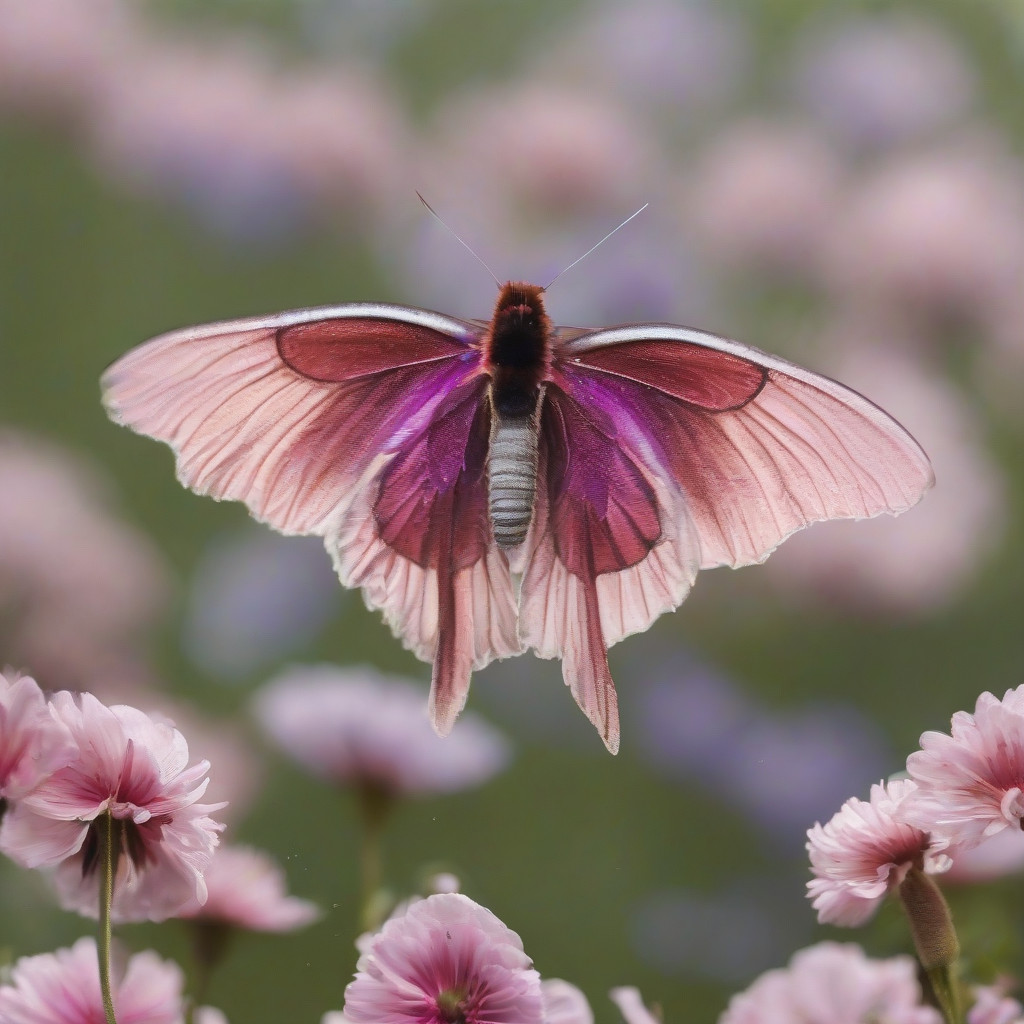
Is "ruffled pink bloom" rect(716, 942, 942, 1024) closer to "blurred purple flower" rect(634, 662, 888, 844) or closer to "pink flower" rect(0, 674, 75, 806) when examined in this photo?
"pink flower" rect(0, 674, 75, 806)

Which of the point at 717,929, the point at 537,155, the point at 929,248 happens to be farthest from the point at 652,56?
the point at 717,929

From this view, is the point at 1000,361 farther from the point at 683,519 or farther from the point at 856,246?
the point at 683,519

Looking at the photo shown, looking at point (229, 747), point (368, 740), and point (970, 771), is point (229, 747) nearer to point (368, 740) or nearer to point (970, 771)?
point (368, 740)

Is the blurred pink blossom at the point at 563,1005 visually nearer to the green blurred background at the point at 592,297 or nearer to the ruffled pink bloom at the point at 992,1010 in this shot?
the ruffled pink bloom at the point at 992,1010

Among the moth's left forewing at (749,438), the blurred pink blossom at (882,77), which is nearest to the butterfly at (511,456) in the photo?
Result: the moth's left forewing at (749,438)

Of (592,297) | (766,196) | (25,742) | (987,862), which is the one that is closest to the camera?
(25,742)

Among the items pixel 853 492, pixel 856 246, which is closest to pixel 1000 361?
pixel 856 246
